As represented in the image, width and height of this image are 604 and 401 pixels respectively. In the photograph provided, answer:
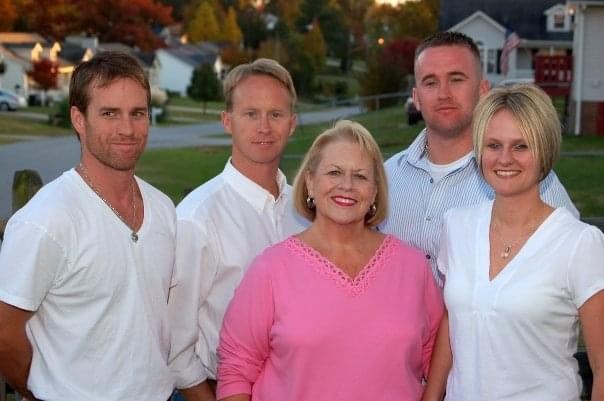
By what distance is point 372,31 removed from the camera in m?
96.0

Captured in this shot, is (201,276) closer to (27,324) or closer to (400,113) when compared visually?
(27,324)

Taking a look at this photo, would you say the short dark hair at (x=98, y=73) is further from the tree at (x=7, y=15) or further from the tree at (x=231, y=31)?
the tree at (x=231, y=31)

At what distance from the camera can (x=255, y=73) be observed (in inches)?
184

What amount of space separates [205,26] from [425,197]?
89827 millimetres

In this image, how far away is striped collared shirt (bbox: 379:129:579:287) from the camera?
475 cm

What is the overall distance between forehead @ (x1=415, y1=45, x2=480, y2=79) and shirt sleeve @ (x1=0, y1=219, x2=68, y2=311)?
2.16 meters

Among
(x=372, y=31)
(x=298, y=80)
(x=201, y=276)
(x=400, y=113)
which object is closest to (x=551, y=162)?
(x=201, y=276)

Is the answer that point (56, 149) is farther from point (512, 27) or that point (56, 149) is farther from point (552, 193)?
point (512, 27)

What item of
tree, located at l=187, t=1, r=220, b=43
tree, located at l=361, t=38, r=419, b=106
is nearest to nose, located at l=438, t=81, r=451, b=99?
tree, located at l=361, t=38, r=419, b=106

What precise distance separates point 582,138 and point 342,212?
24184 millimetres

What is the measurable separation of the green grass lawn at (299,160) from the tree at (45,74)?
32150mm

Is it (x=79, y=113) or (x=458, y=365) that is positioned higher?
(x=79, y=113)

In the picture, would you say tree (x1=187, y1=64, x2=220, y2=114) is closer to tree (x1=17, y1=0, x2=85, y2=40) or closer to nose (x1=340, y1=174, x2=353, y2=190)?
tree (x1=17, y1=0, x2=85, y2=40)

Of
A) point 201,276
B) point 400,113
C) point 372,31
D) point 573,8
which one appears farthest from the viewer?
point 372,31
